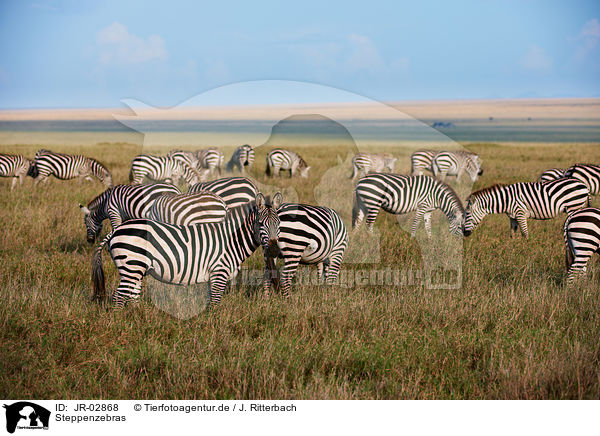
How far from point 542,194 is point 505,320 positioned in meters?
5.80

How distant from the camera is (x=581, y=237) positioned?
7.23 metres

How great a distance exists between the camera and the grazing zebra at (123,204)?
30.3 ft

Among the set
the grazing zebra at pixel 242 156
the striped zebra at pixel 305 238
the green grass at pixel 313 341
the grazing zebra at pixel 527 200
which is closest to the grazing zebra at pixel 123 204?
the green grass at pixel 313 341

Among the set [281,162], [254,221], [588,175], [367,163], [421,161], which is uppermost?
[421,161]

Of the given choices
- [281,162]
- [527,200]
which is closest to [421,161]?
[281,162]

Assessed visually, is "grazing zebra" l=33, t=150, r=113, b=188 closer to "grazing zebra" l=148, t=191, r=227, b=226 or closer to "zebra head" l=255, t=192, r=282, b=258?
"grazing zebra" l=148, t=191, r=227, b=226

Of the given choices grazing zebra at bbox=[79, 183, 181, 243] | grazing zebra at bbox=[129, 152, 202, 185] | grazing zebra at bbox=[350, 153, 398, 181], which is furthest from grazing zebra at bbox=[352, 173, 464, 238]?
grazing zebra at bbox=[350, 153, 398, 181]

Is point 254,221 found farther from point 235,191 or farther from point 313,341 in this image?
point 235,191

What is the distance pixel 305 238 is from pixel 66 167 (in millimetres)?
14018

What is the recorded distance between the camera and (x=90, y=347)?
5324mm

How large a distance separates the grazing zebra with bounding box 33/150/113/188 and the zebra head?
507 inches

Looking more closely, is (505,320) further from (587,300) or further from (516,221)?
(516,221)

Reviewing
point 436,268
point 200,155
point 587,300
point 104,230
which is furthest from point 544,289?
point 200,155

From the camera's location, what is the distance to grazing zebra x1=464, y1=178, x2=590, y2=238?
10859mm
